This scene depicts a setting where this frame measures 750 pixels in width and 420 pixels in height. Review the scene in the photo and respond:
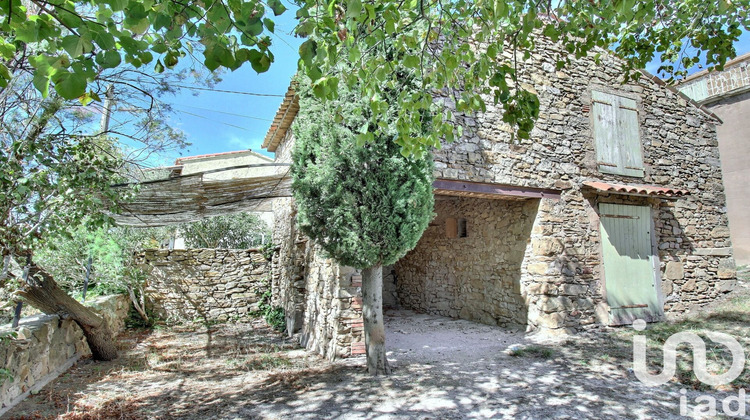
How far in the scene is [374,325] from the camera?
4492 millimetres

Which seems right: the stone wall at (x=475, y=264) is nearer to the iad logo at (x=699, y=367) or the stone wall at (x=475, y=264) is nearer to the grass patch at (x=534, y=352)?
the grass patch at (x=534, y=352)

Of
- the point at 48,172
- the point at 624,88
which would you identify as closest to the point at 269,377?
the point at 48,172

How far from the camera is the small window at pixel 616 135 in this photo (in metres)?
6.88

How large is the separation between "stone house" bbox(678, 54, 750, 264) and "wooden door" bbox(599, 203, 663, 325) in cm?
532

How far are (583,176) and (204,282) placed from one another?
26.2 feet

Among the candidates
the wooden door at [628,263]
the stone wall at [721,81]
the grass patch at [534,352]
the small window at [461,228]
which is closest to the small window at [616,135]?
the wooden door at [628,263]

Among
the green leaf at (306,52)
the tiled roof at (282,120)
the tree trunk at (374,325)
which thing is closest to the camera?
the green leaf at (306,52)

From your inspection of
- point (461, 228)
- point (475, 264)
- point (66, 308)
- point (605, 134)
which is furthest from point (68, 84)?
point (605, 134)

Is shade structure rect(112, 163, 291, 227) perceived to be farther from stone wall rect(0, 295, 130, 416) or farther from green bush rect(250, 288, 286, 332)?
green bush rect(250, 288, 286, 332)

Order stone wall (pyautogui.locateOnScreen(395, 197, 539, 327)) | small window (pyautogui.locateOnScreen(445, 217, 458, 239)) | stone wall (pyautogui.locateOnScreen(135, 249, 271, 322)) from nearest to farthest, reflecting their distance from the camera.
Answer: stone wall (pyautogui.locateOnScreen(395, 197, 539, 327))
small window (pyautogui.locateOnScreen(445, 217, 458, 239))
stone wall (pyautogui.locateOnScreen(135, 249, 271, 322))

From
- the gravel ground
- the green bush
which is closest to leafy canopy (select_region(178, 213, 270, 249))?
the green bush

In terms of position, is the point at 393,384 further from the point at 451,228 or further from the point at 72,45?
the point at 451,228

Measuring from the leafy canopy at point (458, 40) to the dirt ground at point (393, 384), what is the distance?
2.42m

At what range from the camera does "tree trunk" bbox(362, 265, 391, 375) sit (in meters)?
4.51
